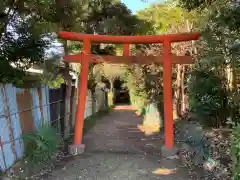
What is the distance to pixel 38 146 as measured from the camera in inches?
258

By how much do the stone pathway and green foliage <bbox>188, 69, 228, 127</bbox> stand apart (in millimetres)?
1620

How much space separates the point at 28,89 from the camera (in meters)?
7.45

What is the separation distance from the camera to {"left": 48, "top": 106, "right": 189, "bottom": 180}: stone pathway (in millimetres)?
6395

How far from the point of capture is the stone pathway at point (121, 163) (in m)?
6.39

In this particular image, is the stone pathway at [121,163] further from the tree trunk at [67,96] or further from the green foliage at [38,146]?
the tree trunk at [67,96]

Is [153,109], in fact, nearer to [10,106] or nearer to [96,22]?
[96,22]

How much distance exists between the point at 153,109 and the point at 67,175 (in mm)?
8283

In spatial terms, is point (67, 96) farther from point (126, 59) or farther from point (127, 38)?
point (127, 38)

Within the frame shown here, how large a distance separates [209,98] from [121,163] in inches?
112

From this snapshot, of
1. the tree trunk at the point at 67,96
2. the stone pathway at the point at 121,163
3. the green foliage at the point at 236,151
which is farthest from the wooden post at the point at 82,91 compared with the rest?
the green foliage at the point at 236,151

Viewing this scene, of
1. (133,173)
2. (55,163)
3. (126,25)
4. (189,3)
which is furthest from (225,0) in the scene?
(126,25)

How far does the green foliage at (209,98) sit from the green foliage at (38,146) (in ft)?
13.2

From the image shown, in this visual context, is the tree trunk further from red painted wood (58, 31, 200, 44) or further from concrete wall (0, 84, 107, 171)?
concrete wall (0, 84, 107, 171)

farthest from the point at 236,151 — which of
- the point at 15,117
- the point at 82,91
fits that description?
the point at 82,91
